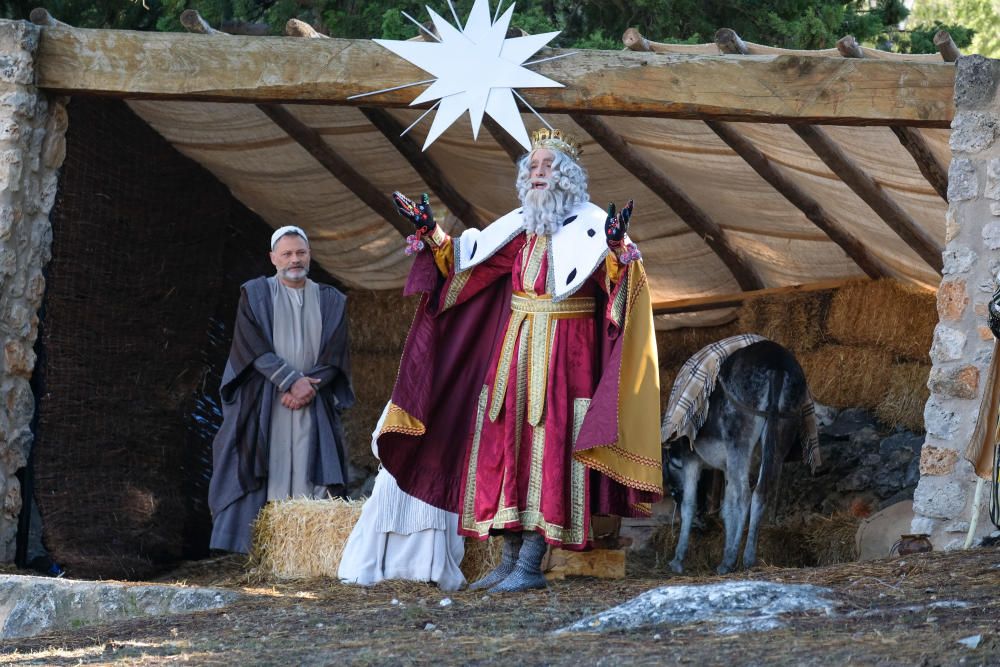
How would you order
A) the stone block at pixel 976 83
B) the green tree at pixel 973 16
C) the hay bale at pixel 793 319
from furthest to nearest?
1. the green tree at pixel 973 16
2. the hay bale at pixel 793 319
3. the stone block at pixel 976 83

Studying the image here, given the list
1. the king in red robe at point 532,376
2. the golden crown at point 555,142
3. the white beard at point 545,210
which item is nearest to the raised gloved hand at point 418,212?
the king in red robe at point 532,376

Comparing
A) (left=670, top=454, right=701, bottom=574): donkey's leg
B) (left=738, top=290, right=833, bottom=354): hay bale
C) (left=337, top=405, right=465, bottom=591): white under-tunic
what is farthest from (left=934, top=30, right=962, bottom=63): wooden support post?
(left=738, top=290, right=833, bottom=354): hay bale

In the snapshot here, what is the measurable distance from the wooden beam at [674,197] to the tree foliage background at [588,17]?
1.97m

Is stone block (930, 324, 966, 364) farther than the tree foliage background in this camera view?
No

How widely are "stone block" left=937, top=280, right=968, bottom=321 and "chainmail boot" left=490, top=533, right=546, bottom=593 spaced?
1834mm

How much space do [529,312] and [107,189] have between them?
274 centimetres

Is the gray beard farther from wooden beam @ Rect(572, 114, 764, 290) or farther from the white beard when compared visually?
wooden beam @ Rect(572, 114, 764, 290)

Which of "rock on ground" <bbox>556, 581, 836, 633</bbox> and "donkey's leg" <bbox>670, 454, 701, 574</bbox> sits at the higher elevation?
"donkey's leg" <bbox>670, 454, 701, 574</bbox>

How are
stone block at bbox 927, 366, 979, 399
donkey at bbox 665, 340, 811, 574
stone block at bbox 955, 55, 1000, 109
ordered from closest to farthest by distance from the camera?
stone block at bbox 927, 366, 979, 399 → stone block at bbox 955, 55, 1000, 109 → donkey at bbox 665, 340, 811, 574

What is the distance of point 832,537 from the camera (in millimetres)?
8031

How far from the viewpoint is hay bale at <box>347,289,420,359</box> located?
33.5ft

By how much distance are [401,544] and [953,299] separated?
2388 mm

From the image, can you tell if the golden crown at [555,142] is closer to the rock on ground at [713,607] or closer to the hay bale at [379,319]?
the rock on ground at [713,607]

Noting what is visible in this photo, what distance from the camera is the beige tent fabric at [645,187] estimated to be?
7.54m
